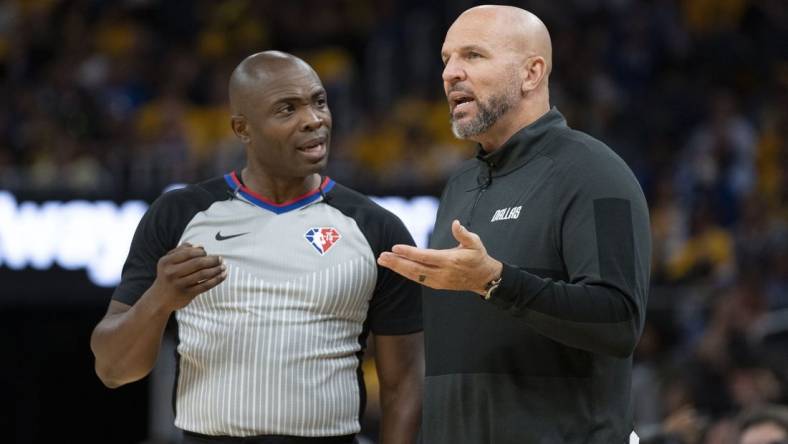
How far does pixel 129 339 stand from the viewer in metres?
4.05

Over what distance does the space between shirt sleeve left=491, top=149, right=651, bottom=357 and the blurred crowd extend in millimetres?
4529

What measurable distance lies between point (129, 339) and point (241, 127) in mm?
785

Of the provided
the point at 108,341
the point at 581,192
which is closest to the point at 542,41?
the point at 581,192

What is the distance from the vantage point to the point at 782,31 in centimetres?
1337

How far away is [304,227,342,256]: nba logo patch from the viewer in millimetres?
4227

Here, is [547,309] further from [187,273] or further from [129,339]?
[129,339]

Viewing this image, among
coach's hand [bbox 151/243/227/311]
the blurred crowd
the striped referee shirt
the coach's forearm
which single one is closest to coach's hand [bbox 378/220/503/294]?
coach's hand [bbox 151/243/227/311]

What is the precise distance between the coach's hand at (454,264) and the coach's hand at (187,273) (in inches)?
21.9

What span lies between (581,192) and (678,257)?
7.17 metres

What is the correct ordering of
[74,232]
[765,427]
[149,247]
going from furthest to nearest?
[74,232]
[765,427]
[149,247]

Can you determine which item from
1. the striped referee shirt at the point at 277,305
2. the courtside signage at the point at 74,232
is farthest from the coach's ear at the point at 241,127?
the courtside signage at the point at 74,232

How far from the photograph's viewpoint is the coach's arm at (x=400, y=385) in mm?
4277

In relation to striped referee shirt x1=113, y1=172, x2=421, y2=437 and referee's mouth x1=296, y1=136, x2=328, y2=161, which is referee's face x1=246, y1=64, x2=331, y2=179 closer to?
referee's mouth x1=296, y1=136, x2=328, y2=161

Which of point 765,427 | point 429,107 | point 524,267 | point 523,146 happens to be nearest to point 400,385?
point 524,267
